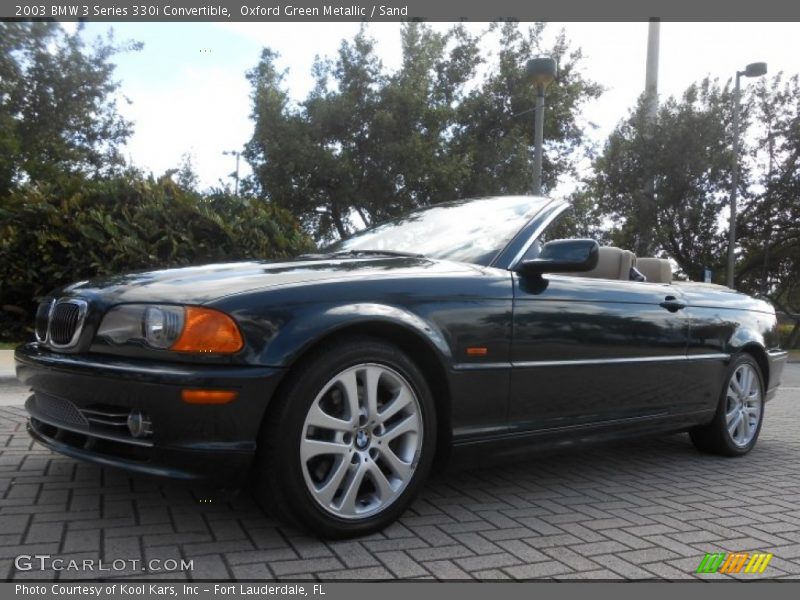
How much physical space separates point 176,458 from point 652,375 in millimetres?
2548

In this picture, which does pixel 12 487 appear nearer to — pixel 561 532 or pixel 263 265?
pixel 263 265

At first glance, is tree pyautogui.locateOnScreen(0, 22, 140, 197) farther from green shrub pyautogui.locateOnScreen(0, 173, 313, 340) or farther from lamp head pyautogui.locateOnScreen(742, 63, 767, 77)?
lamp head pyautogui.locateOnScreen(742, 63, 767, 77)

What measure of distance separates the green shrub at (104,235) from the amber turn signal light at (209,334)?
6802mm

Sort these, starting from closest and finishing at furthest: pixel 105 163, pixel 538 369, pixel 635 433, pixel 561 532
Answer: pixel 561 532 < pixel 538 369 < pixel 635 433 < pixel 105 163

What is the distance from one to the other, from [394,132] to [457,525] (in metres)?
16.3

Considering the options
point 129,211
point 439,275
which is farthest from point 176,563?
point 129,211

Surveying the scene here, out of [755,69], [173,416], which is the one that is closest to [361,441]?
[173,416]

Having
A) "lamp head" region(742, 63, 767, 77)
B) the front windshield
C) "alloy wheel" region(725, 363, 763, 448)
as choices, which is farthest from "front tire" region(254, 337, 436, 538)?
"lamp head" region(742, 63, 767, 77)

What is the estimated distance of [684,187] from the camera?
75.8 ft

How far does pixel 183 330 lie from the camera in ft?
8.61

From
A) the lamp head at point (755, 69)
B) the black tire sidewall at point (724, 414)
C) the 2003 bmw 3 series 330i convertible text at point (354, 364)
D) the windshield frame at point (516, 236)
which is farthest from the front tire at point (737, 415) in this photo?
the lamp head at point (755, 69)

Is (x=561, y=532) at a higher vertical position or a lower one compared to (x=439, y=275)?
lower

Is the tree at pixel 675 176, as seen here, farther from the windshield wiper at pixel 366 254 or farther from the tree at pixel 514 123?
the windshield wiper at pixel 366 254

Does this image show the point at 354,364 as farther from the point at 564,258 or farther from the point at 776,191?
the point at 776,191
